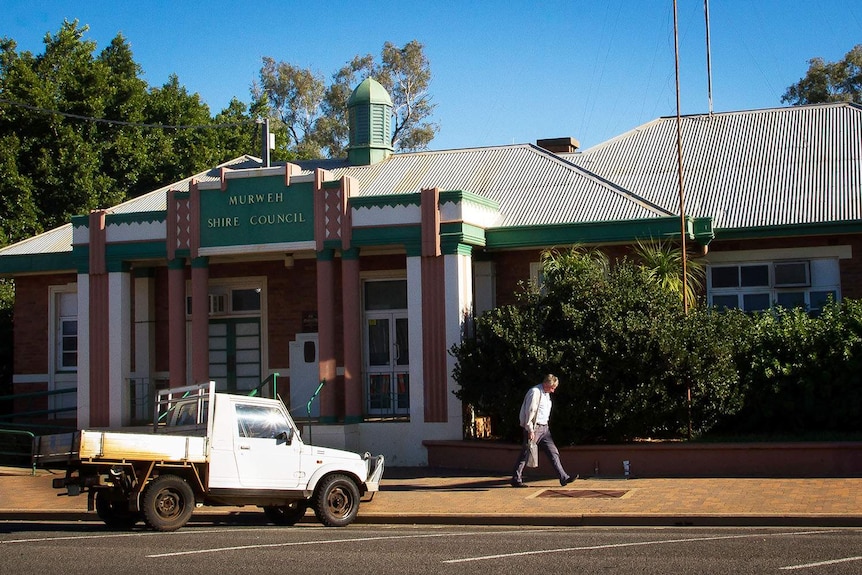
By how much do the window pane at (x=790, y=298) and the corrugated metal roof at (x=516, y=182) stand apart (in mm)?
2569

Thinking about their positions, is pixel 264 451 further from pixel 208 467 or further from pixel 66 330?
pixel 66 330

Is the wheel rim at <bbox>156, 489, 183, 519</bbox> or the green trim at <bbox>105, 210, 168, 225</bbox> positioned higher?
the green trim at <bbox>105, 210, 168, 225</bbox>

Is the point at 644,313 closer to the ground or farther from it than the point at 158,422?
farther from it

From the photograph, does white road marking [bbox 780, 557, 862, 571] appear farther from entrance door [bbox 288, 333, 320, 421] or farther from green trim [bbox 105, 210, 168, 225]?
green trim [bbox 105, 210, 168, 225]

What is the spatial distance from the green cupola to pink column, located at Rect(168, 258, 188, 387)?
6.41 metres

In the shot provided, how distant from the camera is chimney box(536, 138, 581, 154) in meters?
26.8

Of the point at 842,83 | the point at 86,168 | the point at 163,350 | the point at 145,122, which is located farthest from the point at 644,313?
the point at 842,83

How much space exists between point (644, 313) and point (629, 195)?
4637 millimetres

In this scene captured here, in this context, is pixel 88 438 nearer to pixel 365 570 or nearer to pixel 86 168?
pixel 365 570

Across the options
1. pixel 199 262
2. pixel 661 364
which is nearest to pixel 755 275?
pixel 661 364

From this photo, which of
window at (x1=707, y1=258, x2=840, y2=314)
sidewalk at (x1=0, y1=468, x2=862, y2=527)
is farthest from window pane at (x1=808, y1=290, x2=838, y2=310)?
sidewalk at (x1=0, y1=468, x2=862, y2=527)

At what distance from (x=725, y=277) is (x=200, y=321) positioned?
9502mm

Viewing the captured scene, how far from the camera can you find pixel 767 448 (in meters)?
16.2

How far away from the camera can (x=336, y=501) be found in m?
14.0
